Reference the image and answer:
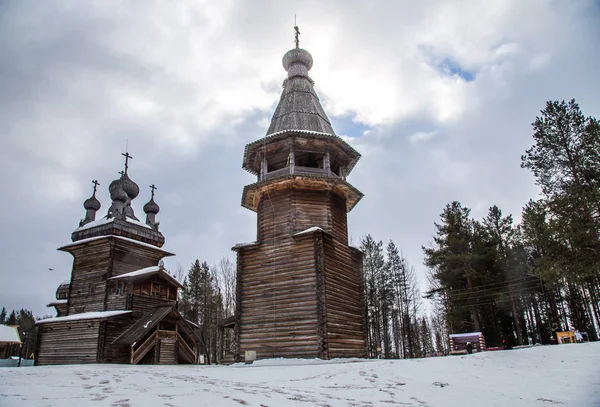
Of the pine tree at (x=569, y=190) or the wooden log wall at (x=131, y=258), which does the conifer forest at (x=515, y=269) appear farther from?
the wooden log wall at (x=131, y=258)

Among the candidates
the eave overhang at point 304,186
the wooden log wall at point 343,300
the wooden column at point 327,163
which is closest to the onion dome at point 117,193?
the eave overhang at point 304,186

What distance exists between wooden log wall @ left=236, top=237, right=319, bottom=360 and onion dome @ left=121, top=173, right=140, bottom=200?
1945cm

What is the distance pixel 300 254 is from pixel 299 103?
10602 millimetres

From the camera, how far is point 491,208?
3934 centimetres

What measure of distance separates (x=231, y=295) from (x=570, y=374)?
39.7 meters

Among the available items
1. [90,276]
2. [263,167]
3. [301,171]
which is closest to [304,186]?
[301,171]

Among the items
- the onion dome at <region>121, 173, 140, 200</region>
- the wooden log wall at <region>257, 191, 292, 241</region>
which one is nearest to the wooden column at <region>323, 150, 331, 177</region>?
the wooden log wall at <region>257, 191, 292, 241</region>

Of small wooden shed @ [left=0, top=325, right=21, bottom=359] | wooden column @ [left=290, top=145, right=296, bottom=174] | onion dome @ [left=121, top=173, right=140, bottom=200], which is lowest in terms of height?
small wooden shed @ [left=0, top=325, right=21, bottom=359]

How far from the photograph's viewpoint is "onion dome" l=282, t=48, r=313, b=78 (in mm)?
27594

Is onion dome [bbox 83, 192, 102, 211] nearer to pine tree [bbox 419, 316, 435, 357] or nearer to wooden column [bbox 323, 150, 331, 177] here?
wooden column [bbox 323, 150, 331, 177]

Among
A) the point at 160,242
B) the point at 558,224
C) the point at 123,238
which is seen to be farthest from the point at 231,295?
the point at 558,224

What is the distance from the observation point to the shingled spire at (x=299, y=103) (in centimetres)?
2369

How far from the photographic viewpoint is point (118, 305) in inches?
1064

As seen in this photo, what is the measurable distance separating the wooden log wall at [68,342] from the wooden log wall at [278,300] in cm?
1148
